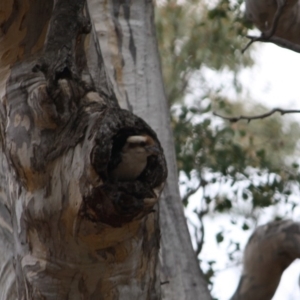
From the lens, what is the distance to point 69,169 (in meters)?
1.33

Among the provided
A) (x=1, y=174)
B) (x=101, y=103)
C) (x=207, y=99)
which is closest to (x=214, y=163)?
(x=207, y=99)

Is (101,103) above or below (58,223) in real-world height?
above

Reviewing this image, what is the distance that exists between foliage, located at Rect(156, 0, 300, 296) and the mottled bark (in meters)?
1.50

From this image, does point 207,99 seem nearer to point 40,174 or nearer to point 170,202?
point 170,202

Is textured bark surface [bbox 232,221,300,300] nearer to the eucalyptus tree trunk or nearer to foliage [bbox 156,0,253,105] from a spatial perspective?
the eucalyptus tree trunk

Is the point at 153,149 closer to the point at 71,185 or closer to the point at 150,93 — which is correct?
the point at 71,185

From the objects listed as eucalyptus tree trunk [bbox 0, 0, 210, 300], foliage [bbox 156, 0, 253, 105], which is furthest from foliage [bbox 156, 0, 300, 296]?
eucalyptus tree trunk [bbox 0, 0, 210, 300]

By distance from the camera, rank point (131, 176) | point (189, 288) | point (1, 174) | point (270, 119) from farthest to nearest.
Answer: point (270, 119)
point (189, 288)
point (1, 174)
point (131, 176)

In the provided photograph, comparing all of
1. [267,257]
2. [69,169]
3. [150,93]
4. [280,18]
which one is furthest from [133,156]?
[280,18]

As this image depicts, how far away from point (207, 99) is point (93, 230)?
3008mm

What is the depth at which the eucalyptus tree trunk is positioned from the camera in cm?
127

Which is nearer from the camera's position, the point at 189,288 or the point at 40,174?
the point at 40,174

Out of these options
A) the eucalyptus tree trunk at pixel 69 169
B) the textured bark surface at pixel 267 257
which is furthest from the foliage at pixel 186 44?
the eucalyptus tree trunk at pixel 69 169

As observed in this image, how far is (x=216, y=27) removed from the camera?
4.11 metres
